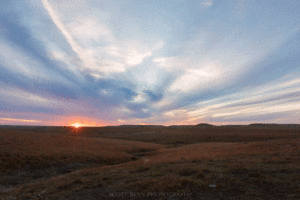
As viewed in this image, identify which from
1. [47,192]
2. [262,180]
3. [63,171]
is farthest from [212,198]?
[63,171]

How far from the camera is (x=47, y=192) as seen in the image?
11219 millimetres

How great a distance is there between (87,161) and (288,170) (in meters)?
25.7

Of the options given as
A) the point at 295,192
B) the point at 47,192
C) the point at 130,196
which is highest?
the point at 295,192

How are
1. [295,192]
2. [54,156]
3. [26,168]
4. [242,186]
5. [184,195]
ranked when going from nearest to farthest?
[295,192], [184,195], [242,186], [26,168], [54,156]

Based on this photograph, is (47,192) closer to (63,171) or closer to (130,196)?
(130,196)

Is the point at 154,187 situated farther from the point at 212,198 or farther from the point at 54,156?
the point at 54,156

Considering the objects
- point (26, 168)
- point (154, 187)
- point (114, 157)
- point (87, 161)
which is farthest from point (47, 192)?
point (114, 157)

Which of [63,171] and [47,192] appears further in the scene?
[63,171]

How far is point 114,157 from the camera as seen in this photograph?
2989cm

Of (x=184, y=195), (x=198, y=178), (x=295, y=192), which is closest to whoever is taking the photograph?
(x=295, y=192)

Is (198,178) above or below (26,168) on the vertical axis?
above

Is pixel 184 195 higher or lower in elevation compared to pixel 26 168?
higher

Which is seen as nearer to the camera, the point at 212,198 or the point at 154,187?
the point at 212,198

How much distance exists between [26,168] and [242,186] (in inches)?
973
